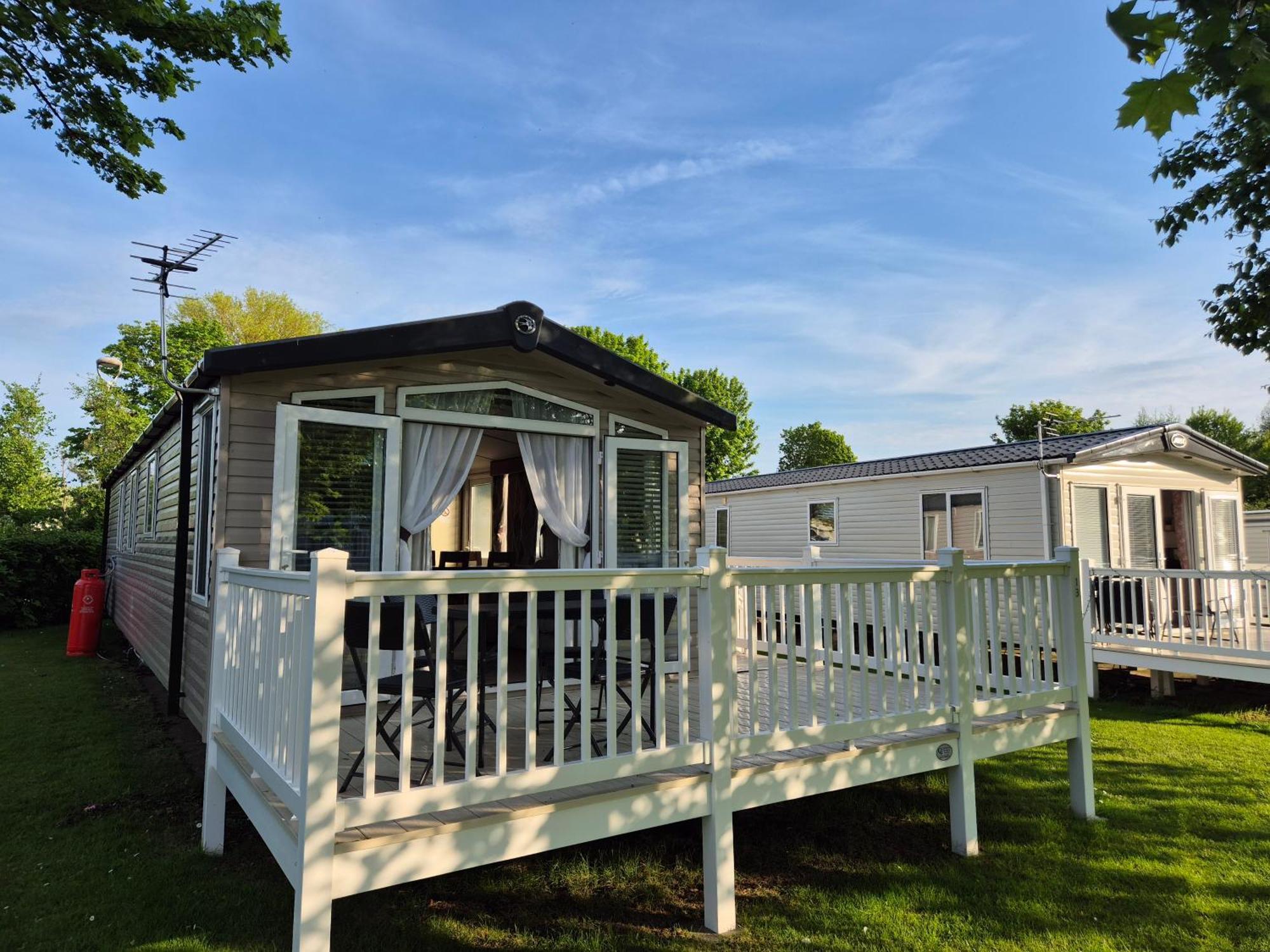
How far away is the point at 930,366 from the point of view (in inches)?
796

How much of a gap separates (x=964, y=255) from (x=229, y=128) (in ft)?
37.7

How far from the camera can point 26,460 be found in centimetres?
2075

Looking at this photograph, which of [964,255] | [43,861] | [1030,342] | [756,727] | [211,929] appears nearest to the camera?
[211,929]

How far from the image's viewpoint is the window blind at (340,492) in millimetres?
4645

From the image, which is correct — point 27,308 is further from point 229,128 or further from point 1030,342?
point 1030,342

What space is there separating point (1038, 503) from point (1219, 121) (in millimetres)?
4418

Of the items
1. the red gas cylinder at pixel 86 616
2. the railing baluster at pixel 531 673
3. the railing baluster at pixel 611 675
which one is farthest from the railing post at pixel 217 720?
the red gas cylinder at pixel 86 616

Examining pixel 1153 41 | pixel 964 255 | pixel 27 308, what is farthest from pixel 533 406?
pixel 27 308

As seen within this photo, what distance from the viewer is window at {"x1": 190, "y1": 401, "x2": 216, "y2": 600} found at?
4812mm

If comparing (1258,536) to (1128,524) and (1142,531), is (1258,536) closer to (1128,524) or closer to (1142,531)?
(1142,531)

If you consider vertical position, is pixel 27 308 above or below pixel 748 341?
above

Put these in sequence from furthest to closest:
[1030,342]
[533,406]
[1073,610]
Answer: [1030,342] < [533,406] < [1073,610]

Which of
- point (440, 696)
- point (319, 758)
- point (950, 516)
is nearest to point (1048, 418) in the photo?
point (950, 516)

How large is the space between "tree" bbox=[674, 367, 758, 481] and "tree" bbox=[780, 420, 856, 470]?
9.28 m
